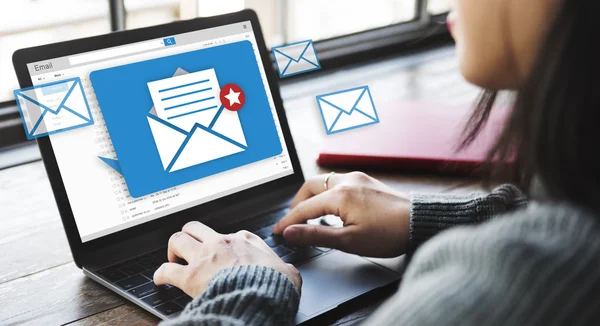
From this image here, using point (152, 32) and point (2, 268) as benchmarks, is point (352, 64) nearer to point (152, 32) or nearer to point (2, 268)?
point (152, 32)

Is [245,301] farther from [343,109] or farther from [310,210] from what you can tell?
[343,109]

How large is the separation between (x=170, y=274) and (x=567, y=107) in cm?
54

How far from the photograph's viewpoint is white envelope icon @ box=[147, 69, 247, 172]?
100 cm

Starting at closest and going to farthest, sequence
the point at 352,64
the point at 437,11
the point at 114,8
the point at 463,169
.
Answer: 1. the point at 463,169
2. the point at 114,8
3. the point at 352,64
4. the point at 437,11

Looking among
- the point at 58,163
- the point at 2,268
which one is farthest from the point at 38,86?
the point at 2,268

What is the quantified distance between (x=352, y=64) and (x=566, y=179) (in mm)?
1379

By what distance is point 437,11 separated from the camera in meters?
2.36

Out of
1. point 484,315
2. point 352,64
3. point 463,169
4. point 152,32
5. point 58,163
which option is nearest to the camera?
point 484,315

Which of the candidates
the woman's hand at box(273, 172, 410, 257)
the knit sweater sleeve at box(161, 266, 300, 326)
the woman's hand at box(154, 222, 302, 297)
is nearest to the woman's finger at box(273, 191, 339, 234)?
the woman's hand at box(273, 172, 410, 257)

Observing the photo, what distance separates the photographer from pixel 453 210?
958 mm

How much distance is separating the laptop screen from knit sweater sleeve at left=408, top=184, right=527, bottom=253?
0.27m

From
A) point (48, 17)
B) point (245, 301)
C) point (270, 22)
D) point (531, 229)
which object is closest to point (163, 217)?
point (245, 301)

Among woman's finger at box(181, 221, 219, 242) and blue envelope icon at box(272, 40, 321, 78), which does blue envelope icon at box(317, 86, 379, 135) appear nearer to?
blue envelope icon at box(272, 40, 321, 78)

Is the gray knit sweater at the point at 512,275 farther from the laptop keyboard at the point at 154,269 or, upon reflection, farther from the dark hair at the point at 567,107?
the laptop keyboard at the point at 154,269
